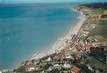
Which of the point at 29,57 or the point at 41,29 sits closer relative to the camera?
the point at 29,57

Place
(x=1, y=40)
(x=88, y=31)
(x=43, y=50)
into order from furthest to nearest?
(x=88, y=31)
(x=1, y=40)
(x=43, y=50)

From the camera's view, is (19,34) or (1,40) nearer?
(1,40)

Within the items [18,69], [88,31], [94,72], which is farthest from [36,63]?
[88,31]

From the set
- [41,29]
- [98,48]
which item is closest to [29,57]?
[98,48]

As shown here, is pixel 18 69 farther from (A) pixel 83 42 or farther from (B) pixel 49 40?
(B) pixel 49 40

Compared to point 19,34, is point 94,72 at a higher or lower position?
lower

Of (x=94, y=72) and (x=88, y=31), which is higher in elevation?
(x=88, y=31)

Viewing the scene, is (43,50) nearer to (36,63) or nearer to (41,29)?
(36,63)

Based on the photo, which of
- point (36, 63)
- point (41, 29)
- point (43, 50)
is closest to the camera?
point (36, 63)

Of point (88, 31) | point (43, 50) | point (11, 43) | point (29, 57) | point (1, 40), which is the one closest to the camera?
point (29, 57)
